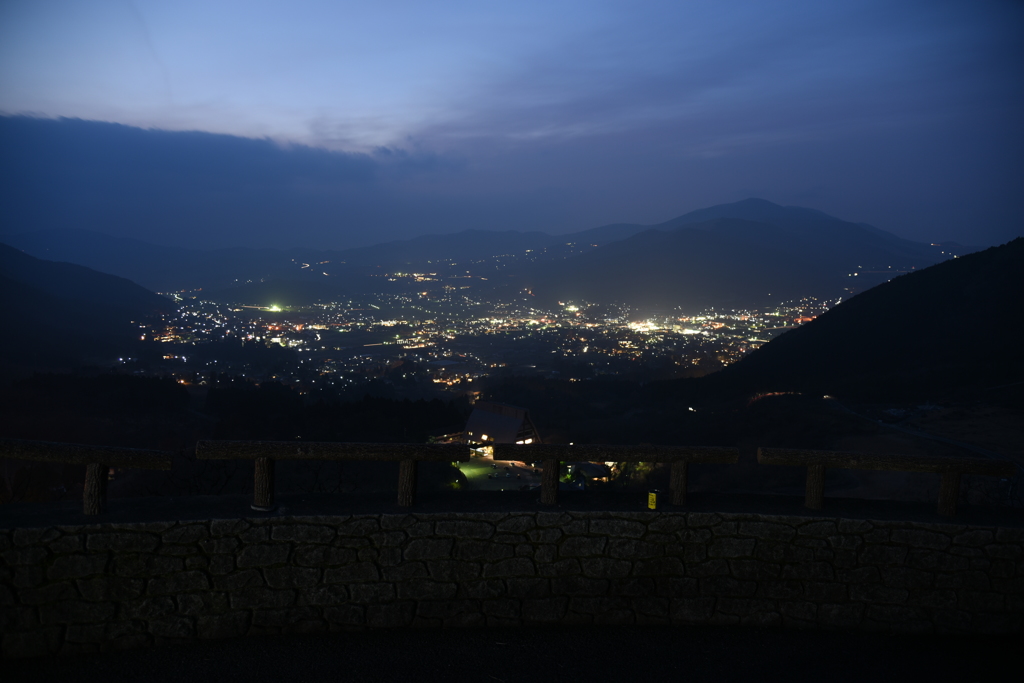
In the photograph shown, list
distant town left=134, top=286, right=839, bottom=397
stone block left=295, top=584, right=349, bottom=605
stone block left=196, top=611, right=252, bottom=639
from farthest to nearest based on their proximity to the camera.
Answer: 1. distant town left=134, top=286, right=839, bottom=397
2. stone block left=295, top=584, right=349, bottom=605
3. stone block left=196, top=611, right=252, bottom=639

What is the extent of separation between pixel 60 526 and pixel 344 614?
1828 millimetres

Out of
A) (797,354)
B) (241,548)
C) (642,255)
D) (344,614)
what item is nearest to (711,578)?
(344,614)

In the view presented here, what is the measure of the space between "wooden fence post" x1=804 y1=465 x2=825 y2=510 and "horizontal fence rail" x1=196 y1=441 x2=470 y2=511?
2555 mm

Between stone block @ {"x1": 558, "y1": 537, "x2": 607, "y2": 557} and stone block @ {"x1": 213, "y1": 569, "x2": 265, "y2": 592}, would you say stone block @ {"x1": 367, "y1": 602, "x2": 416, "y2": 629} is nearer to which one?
stone block @ {"x1": 213, "y1": 569, "x2": 265, "y2": 592}

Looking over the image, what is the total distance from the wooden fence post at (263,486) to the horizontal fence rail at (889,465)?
136 inches

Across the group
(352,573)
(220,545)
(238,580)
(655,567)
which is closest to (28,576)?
(220,545)

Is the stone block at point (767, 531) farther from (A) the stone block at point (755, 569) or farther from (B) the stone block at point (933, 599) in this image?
(B) the stone block at point (933, 599)

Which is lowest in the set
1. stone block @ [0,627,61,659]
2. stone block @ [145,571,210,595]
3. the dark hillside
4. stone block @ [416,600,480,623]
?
stone block @ [0,627,61,659]

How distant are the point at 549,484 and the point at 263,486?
1.98m

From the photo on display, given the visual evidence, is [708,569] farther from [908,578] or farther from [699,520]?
[908,578]

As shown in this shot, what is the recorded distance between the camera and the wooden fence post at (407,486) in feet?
13.4

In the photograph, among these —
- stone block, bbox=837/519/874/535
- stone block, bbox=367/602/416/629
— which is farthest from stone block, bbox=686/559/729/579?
stone block, bbox=367/602/416/629

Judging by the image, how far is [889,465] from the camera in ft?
14.0

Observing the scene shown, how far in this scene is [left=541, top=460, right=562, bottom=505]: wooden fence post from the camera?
421cm
